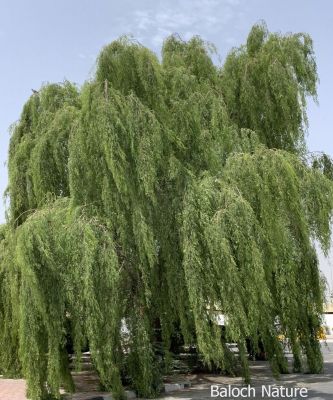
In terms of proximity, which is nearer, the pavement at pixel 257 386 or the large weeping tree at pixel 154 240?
the large weeping tree at pixel 154 240

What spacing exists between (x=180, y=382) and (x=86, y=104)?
578cm

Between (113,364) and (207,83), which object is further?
(207,83)

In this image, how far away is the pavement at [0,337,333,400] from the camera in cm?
916

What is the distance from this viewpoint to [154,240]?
841cm

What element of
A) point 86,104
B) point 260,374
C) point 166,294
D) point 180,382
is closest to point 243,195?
point 166,294

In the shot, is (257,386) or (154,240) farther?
(257,386)

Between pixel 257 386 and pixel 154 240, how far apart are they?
12.7 ft

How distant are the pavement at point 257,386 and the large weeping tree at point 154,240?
18.7 inches

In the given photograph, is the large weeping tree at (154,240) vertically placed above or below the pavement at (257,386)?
above

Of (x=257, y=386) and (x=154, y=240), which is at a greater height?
(x=154, y=240)

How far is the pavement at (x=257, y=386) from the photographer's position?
360 inches

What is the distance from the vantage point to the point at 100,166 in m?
8.30

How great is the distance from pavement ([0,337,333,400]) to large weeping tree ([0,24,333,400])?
475mm

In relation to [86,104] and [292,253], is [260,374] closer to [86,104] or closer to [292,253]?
[292,253]
